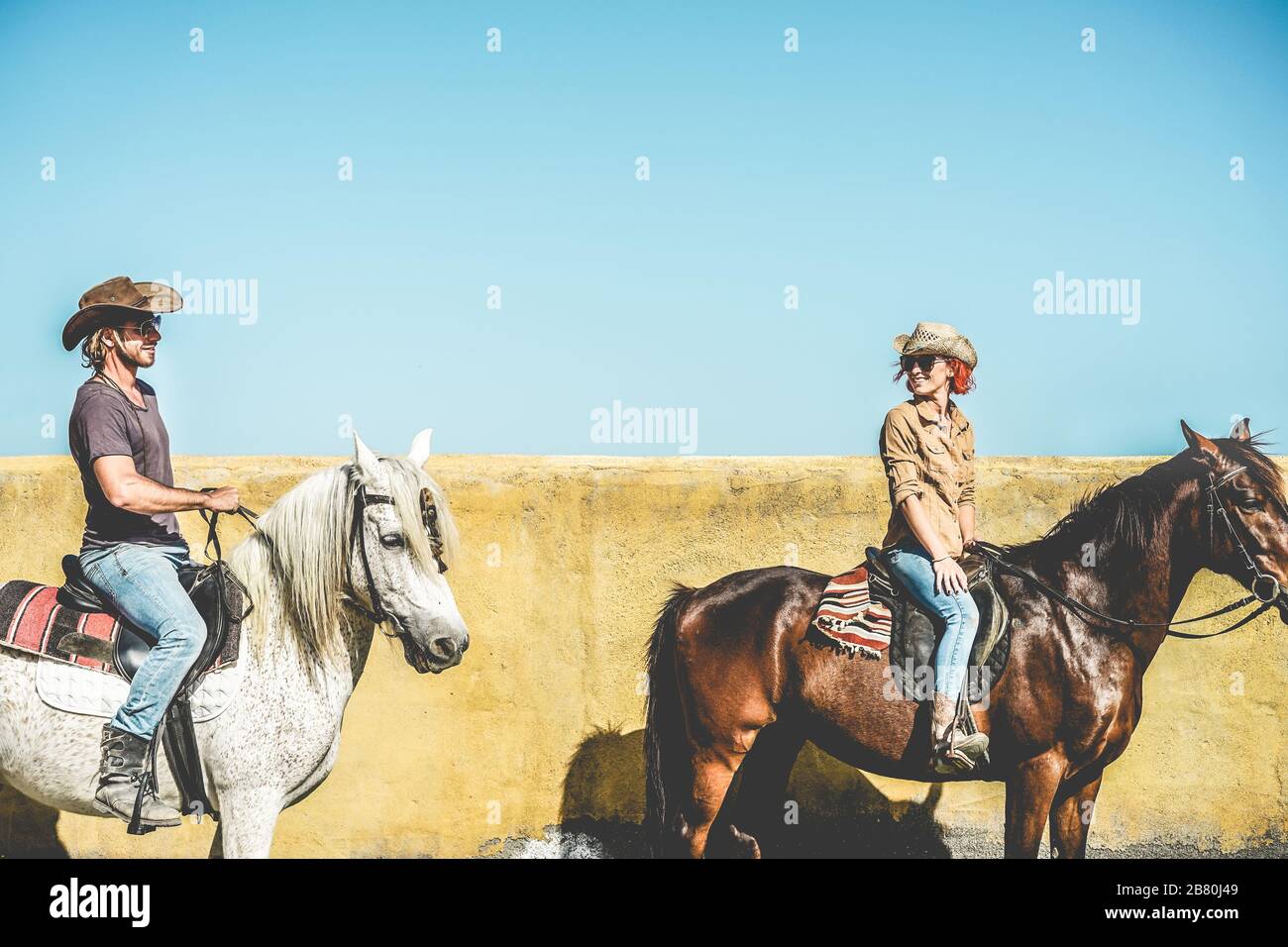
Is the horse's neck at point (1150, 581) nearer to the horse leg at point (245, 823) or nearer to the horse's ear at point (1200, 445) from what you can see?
the horse's ear at point (1200, 445)

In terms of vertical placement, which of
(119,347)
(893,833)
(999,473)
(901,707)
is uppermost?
(119,347)

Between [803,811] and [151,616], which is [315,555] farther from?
[803,811]

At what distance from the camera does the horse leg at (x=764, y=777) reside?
6.04 metres

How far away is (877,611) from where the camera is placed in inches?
217

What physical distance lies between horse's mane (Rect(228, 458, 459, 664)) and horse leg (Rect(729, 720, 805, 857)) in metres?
2.12

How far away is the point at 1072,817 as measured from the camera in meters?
5.64

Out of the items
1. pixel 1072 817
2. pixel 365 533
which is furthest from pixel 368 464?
pixel 1072 817

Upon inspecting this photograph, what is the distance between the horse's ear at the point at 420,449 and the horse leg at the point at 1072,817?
11.2 feet

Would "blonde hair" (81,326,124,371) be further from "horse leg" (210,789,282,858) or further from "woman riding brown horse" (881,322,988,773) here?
"woman riding brown horse" (881,322,988,773)

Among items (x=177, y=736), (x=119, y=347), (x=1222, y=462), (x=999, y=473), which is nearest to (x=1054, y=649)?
(x=1222, y=462)

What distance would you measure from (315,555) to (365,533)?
0.23 metres

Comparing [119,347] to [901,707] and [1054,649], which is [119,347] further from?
[1054,649]

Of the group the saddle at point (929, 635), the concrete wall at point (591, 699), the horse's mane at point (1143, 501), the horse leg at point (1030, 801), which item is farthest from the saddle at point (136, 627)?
the horse's mane at point (1143, 501)
